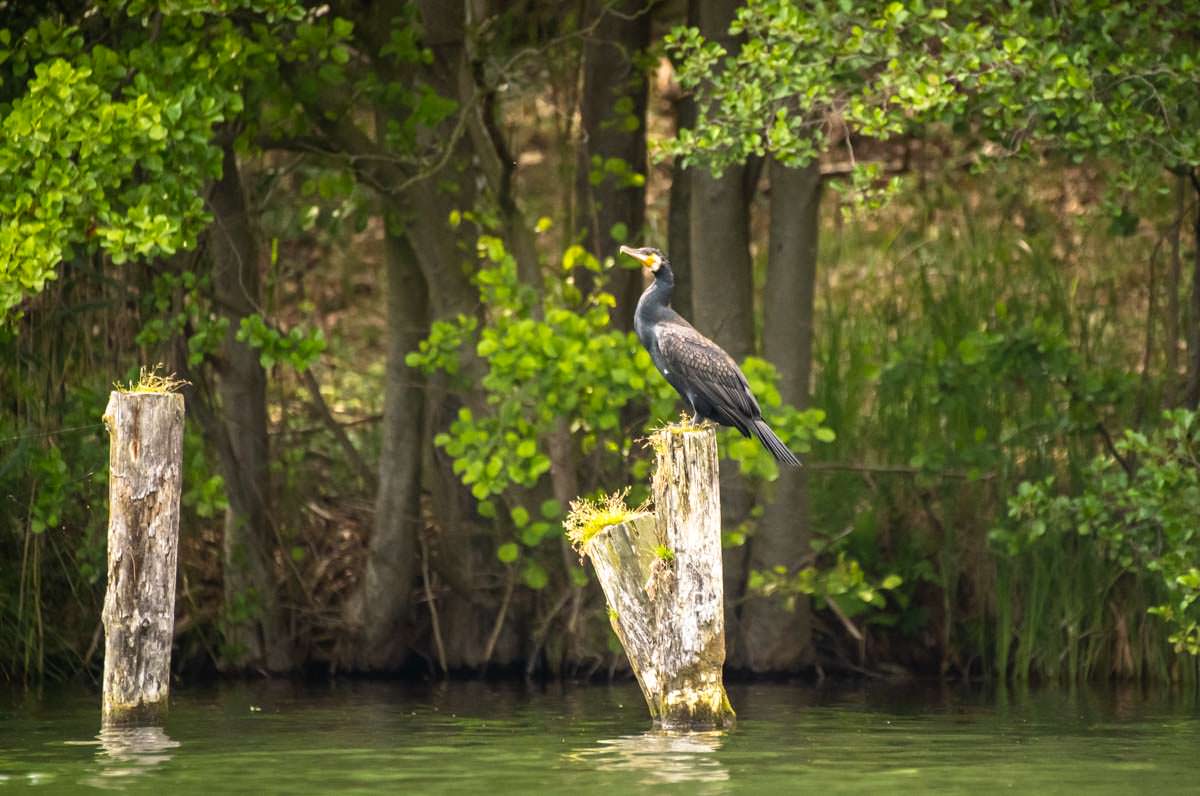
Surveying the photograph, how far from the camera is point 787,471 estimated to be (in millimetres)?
13500

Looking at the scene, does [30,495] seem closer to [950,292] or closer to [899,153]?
[950,292]

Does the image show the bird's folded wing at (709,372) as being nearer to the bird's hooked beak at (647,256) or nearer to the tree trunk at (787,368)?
the bird's hooked beak at (647,256)

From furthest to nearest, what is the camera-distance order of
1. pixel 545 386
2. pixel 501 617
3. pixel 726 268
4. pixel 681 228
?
pixel 681 228, pixel 501 617, pixel 726 268, pixel 545 386

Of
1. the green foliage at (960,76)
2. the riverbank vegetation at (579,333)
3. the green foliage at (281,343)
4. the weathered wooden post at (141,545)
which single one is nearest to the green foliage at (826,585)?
the riverbank vegetation at (579,333)

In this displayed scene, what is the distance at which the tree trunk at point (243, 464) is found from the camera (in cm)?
1376

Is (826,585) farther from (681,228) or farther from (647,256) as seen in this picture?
(681,228)

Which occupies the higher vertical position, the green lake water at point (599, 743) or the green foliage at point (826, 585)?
the green foliage at point (826, 585)

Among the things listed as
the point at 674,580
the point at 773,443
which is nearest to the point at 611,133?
the point at 773,443

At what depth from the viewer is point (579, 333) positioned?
12.2 meters

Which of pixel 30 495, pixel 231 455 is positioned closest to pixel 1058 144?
pixel 231 455

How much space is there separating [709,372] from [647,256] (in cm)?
110

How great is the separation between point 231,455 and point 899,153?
829 cm

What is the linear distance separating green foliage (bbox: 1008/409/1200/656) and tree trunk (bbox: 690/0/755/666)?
5.93 feet

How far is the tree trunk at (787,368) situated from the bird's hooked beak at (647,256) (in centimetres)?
218
